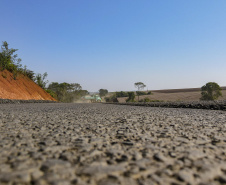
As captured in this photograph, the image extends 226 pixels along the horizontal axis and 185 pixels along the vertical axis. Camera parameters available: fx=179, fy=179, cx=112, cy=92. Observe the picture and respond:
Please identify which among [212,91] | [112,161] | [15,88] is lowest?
[112,161]

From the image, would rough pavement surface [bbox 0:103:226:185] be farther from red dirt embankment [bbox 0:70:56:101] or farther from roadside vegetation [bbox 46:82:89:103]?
roadside vegetation [bbox 46:82:89:103]

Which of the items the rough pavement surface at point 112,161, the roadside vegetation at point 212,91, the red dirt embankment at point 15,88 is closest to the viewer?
the rough pavement surface at point 112,161

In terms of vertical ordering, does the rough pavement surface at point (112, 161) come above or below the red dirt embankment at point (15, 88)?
below

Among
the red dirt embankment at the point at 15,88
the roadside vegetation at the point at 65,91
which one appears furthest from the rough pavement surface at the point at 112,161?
the roadside vegetation at the point at 65,91

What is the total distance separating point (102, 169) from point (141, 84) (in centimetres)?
8853

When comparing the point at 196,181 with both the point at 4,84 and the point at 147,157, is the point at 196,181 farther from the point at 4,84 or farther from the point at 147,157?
the point at 4,84

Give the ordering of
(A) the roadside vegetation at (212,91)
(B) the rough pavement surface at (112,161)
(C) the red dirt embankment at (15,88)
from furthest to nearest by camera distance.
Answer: (A) the roadside vegetation at (212,91), (C) the red dirt embankment at (15,88), (B) the rough pavement surface at (112,161)

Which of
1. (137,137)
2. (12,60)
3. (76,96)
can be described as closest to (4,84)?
(12,60)

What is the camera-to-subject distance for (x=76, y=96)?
183 ft

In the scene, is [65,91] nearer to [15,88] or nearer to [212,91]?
[15,88]

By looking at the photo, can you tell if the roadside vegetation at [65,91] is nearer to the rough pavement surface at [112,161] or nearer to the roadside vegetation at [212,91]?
the roadside vegetation at [212,91]

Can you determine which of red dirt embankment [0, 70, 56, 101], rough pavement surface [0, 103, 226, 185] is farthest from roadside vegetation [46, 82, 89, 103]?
rough pavement surface [0, 103, 226, 185]

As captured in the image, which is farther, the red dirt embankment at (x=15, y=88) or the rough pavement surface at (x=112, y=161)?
the red dirt embankment at (x=15, y=88)

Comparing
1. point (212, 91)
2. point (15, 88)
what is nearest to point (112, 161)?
point (15, 88)
